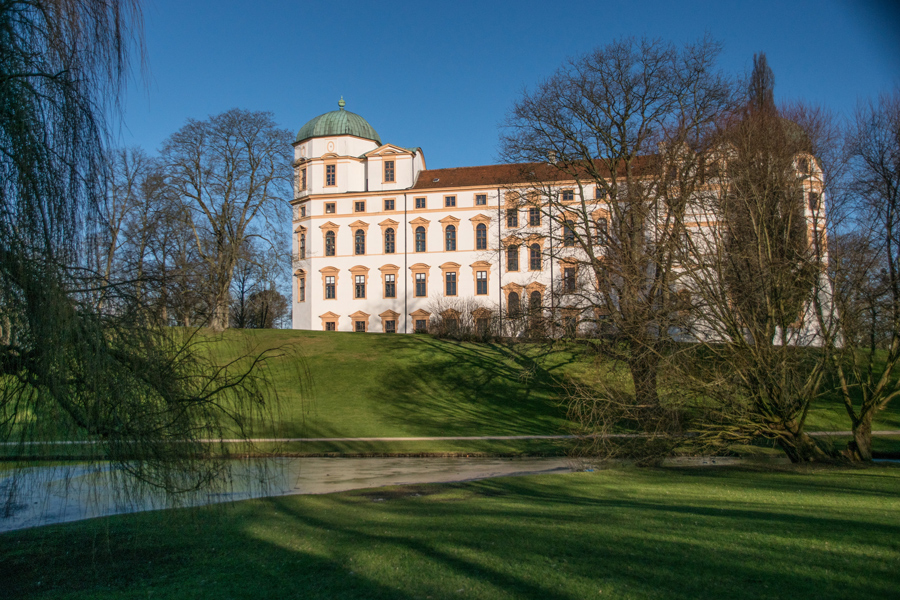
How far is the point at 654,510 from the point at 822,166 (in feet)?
40.4

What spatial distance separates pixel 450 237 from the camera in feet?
181

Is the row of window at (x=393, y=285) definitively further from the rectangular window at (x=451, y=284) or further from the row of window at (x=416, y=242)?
the row of window at (x=416, y=242)

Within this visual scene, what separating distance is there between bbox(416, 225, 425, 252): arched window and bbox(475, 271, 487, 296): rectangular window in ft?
18.1

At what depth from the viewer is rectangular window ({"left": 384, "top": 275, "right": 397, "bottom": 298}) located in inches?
2192

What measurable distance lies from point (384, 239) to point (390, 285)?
422 centimetres

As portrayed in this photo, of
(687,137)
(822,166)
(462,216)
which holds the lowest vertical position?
(822,166)

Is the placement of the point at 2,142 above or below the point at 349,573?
above

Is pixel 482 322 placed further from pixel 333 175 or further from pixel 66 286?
pixel 66 286

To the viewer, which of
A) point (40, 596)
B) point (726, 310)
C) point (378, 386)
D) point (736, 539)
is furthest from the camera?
point (378, 386)

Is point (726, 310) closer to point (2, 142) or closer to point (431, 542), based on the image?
point (431, 542)

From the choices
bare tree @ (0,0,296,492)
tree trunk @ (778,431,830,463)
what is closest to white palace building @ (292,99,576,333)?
tree trunk @ (778,431,830,463)

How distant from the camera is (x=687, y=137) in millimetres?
24812

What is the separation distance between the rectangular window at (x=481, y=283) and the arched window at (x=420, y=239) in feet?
18.1

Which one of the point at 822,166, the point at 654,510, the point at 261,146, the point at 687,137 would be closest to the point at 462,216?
the point at 261,146
